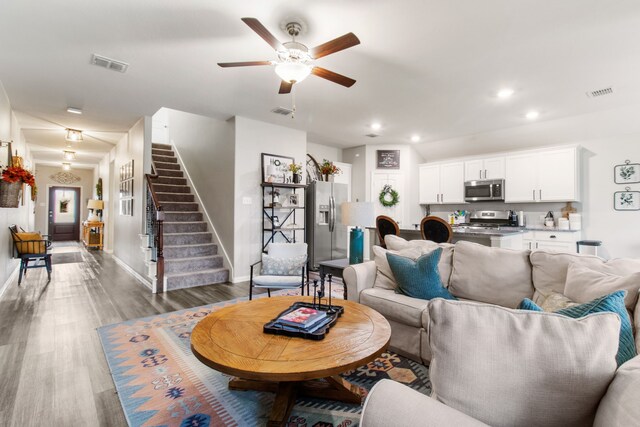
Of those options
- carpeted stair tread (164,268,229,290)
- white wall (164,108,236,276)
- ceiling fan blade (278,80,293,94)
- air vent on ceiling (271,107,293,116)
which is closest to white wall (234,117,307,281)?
white wall (164,108,236,276)

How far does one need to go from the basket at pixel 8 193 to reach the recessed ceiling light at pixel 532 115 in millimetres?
7100

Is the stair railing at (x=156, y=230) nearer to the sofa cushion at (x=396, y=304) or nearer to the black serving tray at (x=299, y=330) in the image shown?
the sofa cushion at (x=396, y=304)

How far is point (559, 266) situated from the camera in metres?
2.08

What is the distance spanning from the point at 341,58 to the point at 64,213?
509 inches

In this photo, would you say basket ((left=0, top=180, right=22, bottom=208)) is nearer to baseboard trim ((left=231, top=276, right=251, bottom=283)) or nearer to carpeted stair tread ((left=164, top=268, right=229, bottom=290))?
carpeted stair tread ((left=164, top=268, right=229, bottom=290))

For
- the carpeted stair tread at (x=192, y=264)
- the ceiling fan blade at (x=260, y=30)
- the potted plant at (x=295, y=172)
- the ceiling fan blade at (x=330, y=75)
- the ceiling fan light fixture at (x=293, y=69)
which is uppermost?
the ceiling fan blade at (x=260, y=30)

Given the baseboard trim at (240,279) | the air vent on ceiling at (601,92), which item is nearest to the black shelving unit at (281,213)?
the baseboard trim at (240,279)

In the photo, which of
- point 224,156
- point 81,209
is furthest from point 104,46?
point 81,209

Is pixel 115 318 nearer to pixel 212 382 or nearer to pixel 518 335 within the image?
pixel 212 382

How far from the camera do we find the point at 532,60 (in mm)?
3141

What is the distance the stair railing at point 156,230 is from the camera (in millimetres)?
4375

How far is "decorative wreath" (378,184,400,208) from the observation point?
7.08 metres

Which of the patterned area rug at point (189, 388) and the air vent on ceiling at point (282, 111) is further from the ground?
the air vent on ceiling at point (282, 111)

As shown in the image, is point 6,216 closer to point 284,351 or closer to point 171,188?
point 171,188
